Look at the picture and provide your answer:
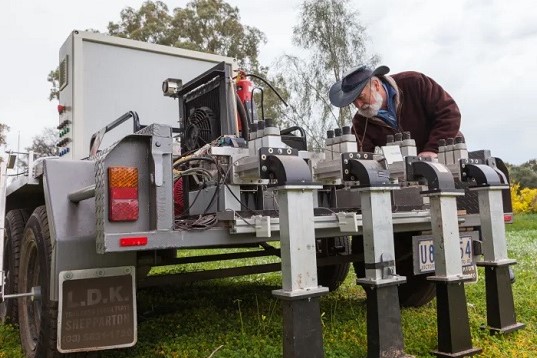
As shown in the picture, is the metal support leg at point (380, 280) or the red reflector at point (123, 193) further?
the metal support leg at point (380, 280)

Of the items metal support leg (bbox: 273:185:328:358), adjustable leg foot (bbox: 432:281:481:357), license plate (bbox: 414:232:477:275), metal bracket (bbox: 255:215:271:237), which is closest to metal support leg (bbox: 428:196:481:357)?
adjustable leg foot (bbox: 432:281:481:357)

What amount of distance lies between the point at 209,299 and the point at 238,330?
5.14 ft

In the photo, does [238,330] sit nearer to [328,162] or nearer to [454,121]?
[328,162]

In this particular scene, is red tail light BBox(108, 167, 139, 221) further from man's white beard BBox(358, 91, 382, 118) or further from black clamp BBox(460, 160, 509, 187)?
man's white beard BBox(358, 91, 382, 118)

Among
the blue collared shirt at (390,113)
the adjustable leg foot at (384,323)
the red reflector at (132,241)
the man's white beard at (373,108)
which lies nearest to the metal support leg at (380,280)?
the adjustable leg foot at (384,323)

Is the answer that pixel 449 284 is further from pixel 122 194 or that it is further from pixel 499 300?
pixel 122 194

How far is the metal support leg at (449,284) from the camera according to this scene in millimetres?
2902

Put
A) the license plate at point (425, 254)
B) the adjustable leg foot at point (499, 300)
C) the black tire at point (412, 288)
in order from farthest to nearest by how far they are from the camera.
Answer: the black tire at point (412, 288) → the adjustable leg foot at point (499, 300) → the license plate at point (425, 254)

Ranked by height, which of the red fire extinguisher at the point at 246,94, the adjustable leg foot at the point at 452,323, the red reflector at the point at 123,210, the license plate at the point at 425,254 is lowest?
the adjustable leg foot at the point at 452,323

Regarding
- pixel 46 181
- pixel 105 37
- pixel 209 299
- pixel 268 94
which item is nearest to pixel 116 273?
pixel 46 181

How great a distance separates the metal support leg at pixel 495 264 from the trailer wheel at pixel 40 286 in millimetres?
2551

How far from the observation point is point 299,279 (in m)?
2.50

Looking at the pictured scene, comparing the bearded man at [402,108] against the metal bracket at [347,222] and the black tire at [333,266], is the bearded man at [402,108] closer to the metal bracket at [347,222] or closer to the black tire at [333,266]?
the black tire at [333,266]

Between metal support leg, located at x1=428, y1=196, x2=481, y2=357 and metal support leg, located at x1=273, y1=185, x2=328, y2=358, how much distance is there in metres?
0.79
